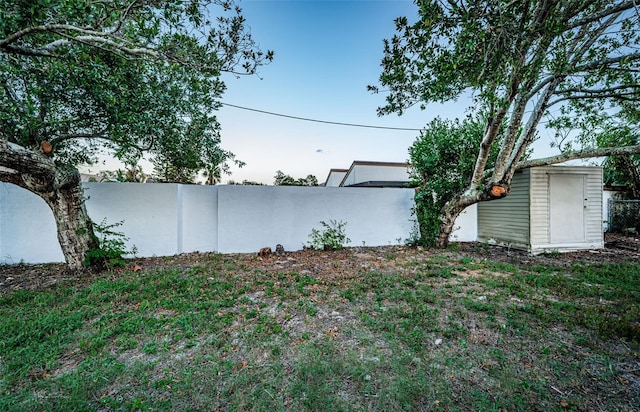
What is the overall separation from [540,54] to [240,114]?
299 inches

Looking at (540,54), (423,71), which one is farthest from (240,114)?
(540,54)

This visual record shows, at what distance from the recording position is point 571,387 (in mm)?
1778

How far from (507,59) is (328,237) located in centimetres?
472

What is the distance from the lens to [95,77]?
3.64 metres

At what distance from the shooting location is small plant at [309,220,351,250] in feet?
20.8

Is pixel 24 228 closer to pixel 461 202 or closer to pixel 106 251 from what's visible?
pixel 106 251

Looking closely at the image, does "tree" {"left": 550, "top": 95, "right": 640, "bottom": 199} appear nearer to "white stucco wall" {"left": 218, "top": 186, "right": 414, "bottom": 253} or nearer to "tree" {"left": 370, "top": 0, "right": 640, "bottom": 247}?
"tree" {"left": 370, "top": 0, "right": 640, "bottom": 247}

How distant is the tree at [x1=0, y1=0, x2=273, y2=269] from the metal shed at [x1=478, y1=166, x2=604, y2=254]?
22.9ft

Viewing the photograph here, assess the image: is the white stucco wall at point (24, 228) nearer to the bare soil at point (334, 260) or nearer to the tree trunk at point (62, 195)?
the bare soil at point (334, 260)

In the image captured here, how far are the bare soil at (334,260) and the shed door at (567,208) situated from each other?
1.58 ft

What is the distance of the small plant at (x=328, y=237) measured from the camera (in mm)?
6340

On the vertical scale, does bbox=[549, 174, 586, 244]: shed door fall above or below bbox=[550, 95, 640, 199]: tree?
below

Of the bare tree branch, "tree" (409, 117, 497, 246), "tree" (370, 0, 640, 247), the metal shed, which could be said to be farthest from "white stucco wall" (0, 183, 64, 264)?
the metal shed

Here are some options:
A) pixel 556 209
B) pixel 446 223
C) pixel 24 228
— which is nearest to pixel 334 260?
pixel 446 223
